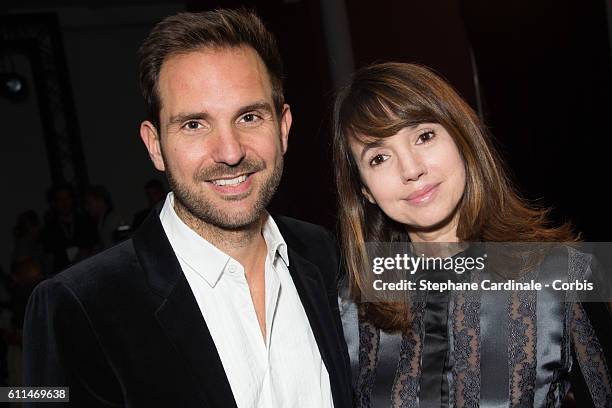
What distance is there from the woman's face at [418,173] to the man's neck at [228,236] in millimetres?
348

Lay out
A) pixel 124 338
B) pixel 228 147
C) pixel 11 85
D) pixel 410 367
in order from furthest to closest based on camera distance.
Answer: pixel 11 85 < pixel 410 367 < pixel 228 147 < pixel 124 338

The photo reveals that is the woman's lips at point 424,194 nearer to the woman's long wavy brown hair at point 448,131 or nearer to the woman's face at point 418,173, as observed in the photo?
the woman's face at point 418,173

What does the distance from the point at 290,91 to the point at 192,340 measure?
18.1 ft

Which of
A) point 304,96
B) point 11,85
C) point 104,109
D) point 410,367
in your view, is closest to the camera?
point 410,367

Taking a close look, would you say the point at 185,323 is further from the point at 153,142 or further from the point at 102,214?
the point at 102,214

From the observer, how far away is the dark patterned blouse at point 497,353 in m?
1.66

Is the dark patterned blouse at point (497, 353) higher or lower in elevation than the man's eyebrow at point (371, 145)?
lower

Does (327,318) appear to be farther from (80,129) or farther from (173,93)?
(80,129)

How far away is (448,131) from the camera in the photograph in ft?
5.87

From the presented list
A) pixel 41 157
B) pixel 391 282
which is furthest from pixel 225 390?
pixel 41 157

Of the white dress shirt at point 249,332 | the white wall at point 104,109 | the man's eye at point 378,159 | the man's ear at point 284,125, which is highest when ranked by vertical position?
the white wall at point 104,109

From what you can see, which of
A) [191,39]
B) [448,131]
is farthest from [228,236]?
[448,131]

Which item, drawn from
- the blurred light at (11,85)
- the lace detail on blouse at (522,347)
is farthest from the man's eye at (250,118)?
the blurred light at (11,85)

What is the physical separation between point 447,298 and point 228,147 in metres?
0.69
